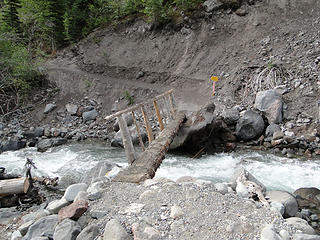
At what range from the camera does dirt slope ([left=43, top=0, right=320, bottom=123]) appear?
11.0 meters

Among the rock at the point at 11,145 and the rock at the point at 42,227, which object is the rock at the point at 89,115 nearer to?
the rock at the point at 11,145

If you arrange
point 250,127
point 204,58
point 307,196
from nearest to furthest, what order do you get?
point 307,196 → point 250,127 → point 204,58

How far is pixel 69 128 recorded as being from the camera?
12773 millimetres

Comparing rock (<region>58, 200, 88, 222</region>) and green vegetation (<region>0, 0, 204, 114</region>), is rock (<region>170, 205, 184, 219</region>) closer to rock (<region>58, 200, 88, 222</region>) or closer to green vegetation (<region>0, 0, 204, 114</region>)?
rock (<region>58, 200, 88, 222</region>)

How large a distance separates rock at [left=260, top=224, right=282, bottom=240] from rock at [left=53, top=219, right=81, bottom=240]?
197 cm

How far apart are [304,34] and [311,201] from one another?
35.5ft

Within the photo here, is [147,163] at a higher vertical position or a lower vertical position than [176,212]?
lower

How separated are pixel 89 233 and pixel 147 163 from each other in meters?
2.46

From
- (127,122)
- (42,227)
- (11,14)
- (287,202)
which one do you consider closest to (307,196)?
(287,202)

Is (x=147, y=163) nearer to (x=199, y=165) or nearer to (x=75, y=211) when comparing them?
(x=75, y=211)

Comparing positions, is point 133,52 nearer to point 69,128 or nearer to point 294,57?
point 69,128

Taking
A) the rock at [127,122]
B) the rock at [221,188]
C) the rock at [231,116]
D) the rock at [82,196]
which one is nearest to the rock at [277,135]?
the rock at [231,116]

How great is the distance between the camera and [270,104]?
31.0 feet

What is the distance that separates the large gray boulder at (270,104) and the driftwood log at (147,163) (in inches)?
182
